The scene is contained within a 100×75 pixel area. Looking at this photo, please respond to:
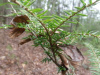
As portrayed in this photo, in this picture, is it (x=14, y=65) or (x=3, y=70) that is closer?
(x=3, y=70)

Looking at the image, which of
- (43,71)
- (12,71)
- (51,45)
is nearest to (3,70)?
(12,71)

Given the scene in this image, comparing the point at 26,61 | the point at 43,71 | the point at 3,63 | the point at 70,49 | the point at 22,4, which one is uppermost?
the point at 22,4

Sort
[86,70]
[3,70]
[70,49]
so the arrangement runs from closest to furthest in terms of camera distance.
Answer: [70,49] < [3,70] < [86,70]

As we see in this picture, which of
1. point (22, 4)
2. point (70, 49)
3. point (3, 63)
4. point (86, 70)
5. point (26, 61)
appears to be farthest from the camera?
point (86, 70)

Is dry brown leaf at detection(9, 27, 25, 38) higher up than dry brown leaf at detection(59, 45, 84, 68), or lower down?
higher up

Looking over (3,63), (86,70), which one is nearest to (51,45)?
(3,63)

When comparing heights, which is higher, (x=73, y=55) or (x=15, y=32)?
(x=15, y=32)

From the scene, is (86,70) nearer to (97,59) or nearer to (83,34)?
(97,59)

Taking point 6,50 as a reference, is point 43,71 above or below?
below

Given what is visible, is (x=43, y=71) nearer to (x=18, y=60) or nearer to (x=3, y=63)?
(x=18, y=60)

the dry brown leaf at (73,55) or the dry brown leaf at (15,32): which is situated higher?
the dry brown leaf at (15,32)
